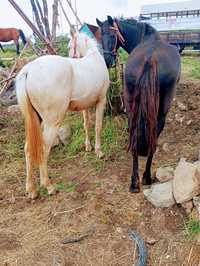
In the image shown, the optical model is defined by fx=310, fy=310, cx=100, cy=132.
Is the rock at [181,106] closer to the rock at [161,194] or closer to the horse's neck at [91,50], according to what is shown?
the horse's neck at [91,50]

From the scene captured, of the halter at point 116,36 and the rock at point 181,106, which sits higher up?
the halter at point 116,36

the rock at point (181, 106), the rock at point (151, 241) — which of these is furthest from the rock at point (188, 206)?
the rock at point (181, 106)

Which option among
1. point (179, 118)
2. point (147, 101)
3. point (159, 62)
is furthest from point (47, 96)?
point (179, 118)

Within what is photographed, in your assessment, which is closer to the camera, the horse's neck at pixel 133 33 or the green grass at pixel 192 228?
the green grass at pixel 192 228

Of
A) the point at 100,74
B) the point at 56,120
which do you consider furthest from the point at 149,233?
the point at 100,74

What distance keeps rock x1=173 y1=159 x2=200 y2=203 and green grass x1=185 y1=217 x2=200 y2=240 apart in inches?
8.7

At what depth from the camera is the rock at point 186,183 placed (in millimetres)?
2764

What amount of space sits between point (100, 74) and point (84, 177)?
1285 mm

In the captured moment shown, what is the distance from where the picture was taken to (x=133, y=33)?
4000 mm

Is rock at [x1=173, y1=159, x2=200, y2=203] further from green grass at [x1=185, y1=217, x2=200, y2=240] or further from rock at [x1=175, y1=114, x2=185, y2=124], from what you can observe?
rock at [x1=175, y1=114, x2=185, y2=124]

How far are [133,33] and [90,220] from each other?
2435 millimetres

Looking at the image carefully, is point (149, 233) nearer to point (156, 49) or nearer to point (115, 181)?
point (115, 181)

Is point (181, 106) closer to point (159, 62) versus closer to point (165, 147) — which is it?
point (165, 147)

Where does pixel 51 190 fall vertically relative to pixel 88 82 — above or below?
below
